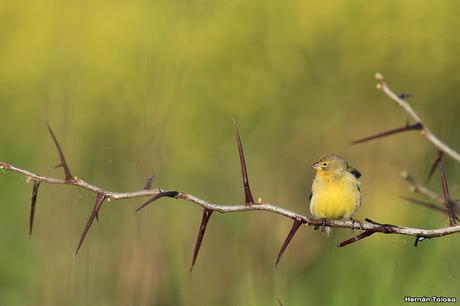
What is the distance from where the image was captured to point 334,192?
3152 mm

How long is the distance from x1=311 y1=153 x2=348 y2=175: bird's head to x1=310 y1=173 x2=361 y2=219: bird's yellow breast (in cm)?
2

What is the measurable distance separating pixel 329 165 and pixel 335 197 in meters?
0.22

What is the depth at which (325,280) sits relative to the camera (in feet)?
11.7

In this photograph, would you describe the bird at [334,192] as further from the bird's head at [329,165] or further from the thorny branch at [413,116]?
the thorny branch at [413,116]

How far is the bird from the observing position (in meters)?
3.11

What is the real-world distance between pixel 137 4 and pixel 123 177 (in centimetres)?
248

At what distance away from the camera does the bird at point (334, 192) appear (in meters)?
3.11

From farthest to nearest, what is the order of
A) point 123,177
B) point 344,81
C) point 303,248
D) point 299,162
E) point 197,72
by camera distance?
point 197,72 → point 344,81 → point 299,162 → point 123,177 → point 303,248

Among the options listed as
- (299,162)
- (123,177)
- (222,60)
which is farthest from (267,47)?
(123,177)

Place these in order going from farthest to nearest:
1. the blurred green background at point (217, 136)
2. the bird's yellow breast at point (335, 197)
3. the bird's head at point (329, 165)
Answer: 1. the blurred green background at point (217, 136)
2. the bird's head at point (329, 165)
3. the bird's yellow breast at point (335, 197)

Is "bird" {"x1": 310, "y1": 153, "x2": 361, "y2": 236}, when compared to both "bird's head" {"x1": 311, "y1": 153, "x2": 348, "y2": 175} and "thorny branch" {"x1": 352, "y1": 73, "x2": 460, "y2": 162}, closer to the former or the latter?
"bird's head" {"x1": 311, "y1": 153, "x2": 348, "y2": 175}

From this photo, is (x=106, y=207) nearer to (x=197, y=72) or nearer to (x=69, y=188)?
(x=69, y=188)

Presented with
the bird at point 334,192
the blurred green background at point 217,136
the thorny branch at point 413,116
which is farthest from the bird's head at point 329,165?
the thorny branch at point 413,116

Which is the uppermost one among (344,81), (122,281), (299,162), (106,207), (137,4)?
(137,4)
